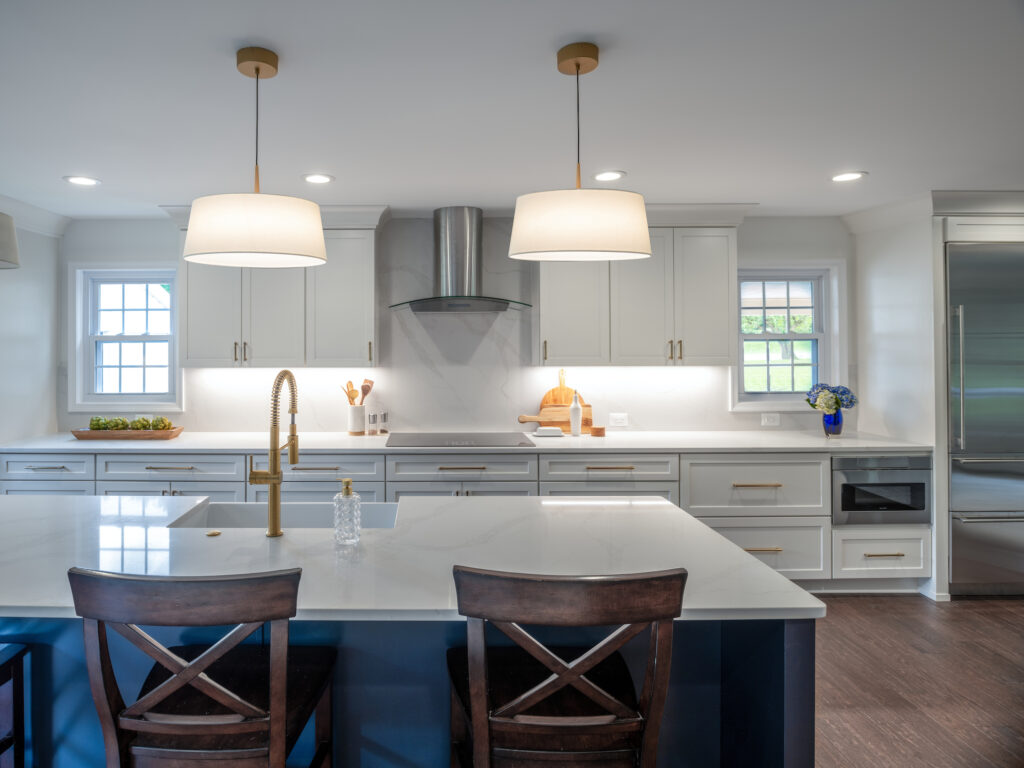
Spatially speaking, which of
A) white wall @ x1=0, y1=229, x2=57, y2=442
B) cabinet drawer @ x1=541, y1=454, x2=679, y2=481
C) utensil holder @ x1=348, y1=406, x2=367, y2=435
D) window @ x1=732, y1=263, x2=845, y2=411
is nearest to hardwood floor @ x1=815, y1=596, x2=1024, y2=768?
cabinet drawer @ x1=541, y1=454, x2=679, y2=481

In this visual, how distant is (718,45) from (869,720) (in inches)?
97.2

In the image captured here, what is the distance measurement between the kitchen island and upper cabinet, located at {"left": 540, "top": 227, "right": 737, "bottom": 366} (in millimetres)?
2357

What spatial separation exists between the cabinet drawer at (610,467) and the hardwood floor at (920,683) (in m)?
1.13

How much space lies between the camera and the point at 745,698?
5.47 feet

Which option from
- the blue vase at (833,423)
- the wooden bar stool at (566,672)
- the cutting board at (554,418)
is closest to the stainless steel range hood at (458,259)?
the cutting board at (554,418)

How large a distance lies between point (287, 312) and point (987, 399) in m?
4.08

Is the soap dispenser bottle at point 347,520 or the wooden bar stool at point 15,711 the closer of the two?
the wooden bar stool at point 15,711

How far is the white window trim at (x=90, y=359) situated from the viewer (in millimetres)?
4660

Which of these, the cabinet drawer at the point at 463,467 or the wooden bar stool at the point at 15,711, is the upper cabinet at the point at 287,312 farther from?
the wooden bar stool at the point at 15,711

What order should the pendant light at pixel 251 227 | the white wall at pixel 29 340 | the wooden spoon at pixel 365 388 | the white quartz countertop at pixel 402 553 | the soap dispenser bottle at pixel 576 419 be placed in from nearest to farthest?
the white quartz countertop at pixel 402 553 → the pendant light at pixel 251 227 → the white wall at pixel 29 340 → the soap dispenser bottle at pixel 576 419 → the wooden spoon at pixel 365 388

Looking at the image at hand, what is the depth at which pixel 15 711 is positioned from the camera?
1.72 m

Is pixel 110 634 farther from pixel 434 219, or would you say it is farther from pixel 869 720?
pixel 434 219

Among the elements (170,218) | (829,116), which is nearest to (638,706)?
(829,116)

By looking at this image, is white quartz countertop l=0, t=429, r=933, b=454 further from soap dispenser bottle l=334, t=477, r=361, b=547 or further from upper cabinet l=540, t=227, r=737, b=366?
soap dispenser bottle l=334, t=477, r=361, b=547
